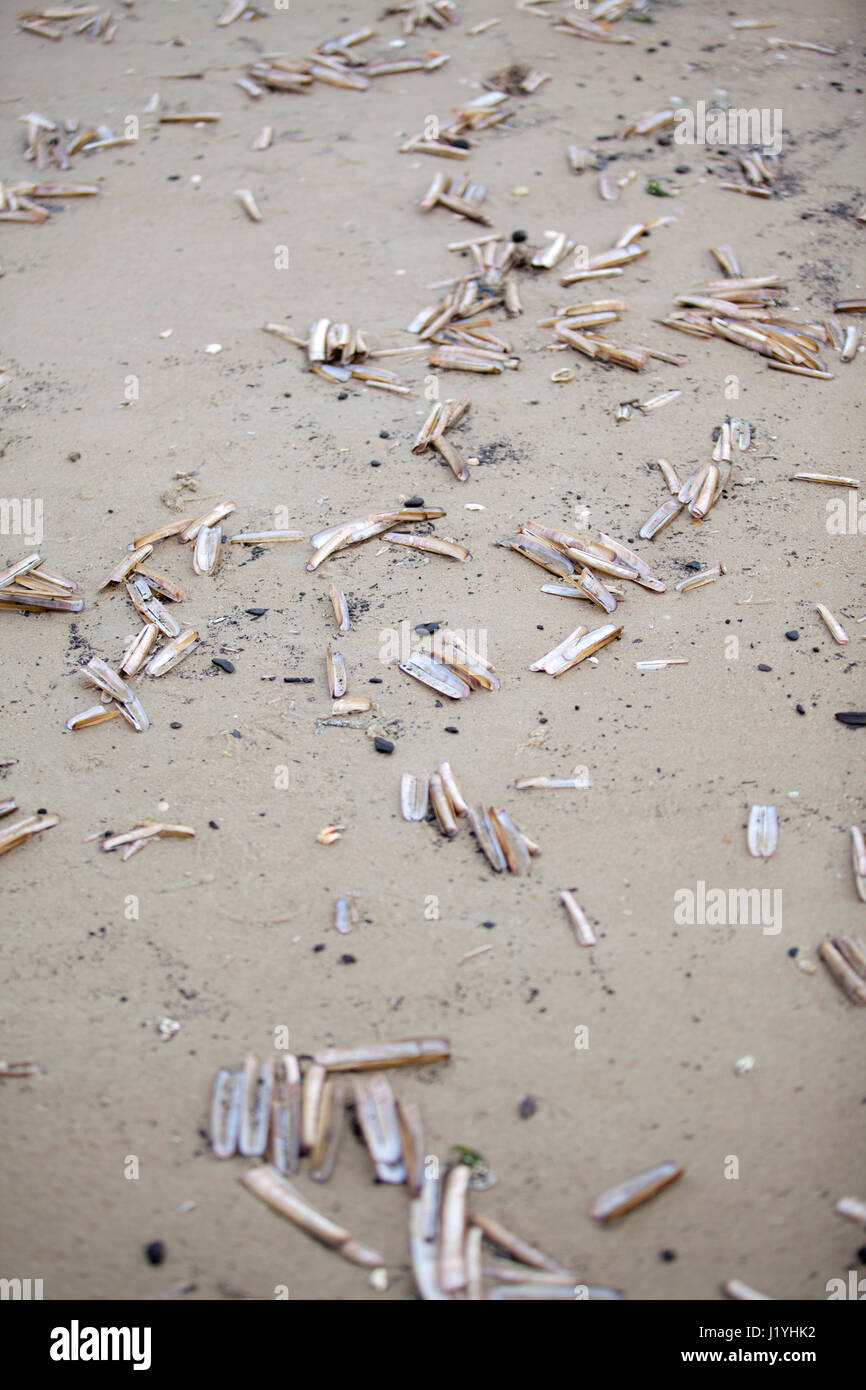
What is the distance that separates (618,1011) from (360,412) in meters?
3.57

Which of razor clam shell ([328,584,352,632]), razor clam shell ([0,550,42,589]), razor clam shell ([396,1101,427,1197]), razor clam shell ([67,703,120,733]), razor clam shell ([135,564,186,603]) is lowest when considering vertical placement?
razor clam shell ([396,1101,427,1197])

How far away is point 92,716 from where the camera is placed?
390cm

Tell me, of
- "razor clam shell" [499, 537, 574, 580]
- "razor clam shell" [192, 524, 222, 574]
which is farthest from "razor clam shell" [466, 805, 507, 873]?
"razor clam shell" [192, 524, 222, 574]

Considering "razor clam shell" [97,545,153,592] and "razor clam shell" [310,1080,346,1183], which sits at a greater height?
"razor clam shell" [97,545,153,592]

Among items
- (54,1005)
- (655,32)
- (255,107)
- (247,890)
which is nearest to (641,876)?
(247,890)

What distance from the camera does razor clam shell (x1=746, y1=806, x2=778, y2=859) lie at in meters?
3.38

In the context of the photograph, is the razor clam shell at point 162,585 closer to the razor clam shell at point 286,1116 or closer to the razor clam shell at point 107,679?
the razor clam shell at point 107,679

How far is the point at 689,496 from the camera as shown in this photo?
472 cm

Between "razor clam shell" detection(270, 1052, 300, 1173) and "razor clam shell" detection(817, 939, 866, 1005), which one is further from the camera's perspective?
"razor clam shell" detection(817, 939, 866, 1005)

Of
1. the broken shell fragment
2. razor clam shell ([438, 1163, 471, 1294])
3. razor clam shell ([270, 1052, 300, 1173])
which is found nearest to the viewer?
razor clam shell ([438, 1163, 471, 1294])

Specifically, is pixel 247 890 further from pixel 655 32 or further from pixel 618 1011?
pixel 655 32

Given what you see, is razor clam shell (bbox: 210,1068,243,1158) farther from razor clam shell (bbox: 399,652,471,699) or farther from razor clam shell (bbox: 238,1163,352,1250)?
razor clam shell (bbox: 399,652,471,699)

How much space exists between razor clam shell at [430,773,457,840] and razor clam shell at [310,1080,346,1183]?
947 mm

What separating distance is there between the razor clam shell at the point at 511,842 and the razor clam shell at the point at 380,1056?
0.69m
